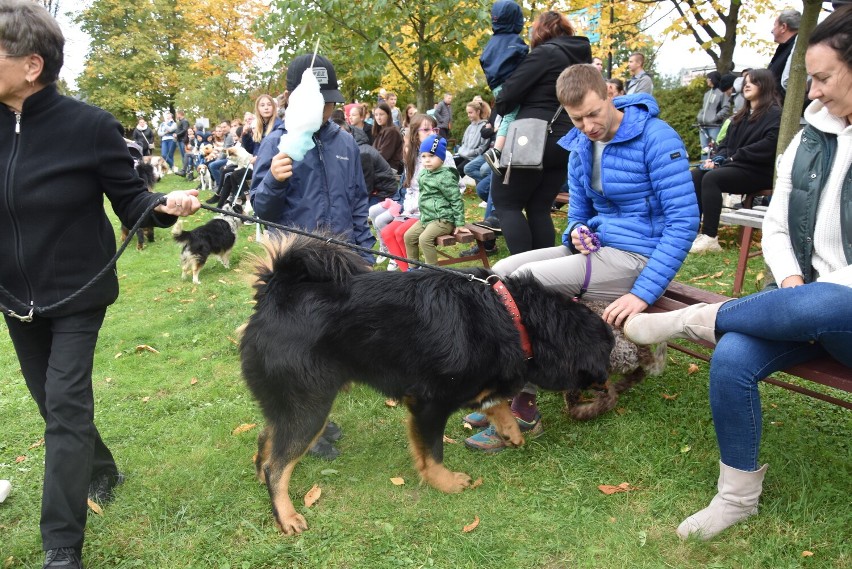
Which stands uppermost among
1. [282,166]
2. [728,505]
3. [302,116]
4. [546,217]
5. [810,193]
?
[810,193]

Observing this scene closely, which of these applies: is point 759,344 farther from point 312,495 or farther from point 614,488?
point 312,495

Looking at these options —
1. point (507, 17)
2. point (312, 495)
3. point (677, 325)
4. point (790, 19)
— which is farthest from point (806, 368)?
point (790, 19)

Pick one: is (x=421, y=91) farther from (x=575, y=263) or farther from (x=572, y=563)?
(x=572, y=563)

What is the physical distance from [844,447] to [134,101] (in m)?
37.9

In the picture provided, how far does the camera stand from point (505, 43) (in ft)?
16.0

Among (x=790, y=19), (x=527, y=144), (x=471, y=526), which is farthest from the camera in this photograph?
(x=790, y=19)

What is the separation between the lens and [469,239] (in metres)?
6.12

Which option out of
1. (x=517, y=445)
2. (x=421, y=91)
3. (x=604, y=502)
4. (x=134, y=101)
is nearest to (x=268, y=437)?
(x=517, y=445)

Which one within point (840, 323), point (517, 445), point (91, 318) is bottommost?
point (517, 445)

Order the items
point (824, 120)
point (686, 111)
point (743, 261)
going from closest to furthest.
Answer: point (824, 120)
point (743, 261)
point (686, 111)

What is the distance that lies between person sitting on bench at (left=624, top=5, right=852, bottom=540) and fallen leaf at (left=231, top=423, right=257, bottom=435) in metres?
2.64

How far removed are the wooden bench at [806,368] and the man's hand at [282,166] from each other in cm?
221

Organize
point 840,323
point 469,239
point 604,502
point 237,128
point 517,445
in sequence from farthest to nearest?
1. point 237,128
2. point 469,239
3. point 517,445
4. point 604,502
5. point 840,323

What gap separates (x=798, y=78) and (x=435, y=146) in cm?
331
